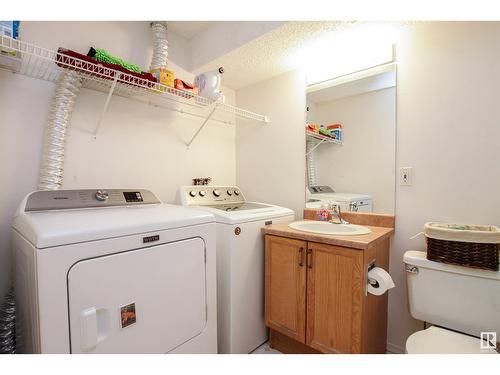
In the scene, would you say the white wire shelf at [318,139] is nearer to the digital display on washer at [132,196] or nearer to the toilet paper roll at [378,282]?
the toilet paper roll at [378,282]

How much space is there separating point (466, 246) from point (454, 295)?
0.29 metres

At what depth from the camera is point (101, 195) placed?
1.45 m

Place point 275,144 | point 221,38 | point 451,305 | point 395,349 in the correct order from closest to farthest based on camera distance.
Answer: point 451,305
point 395,349
point 221,38
point 275,144

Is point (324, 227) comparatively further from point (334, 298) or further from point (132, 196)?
point (132, 196)

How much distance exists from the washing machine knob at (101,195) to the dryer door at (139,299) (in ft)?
1.86

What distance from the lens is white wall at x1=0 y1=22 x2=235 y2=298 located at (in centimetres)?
141

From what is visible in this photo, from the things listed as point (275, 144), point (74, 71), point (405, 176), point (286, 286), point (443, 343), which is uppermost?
point (74, 71)

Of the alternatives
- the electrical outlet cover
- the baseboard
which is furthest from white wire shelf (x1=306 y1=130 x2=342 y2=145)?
the baseboard

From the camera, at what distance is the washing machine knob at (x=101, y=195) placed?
4.69ft

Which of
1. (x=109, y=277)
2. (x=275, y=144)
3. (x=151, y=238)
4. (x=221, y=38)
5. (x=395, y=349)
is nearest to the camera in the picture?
(x=109, y=277)

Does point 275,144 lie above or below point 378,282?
above

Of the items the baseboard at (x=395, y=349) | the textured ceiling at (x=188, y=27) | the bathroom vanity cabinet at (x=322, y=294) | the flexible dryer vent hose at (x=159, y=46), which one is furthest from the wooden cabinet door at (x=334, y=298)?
the textured ceiling at (x=188, y=27)

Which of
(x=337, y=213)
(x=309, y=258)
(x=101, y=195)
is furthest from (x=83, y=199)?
(x=337, y=213)
